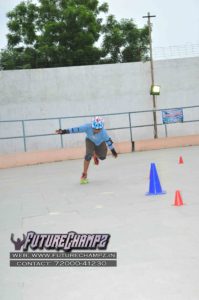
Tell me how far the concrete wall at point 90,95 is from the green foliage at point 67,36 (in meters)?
6.54

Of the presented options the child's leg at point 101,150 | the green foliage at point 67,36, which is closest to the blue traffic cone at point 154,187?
the child's leg at point 101,150

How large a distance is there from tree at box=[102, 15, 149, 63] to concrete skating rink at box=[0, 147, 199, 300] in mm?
21279

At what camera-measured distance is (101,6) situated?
34.8 m

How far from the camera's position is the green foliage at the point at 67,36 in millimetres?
31250

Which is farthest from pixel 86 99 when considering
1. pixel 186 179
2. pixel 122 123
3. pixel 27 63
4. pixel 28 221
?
pixel 28 221

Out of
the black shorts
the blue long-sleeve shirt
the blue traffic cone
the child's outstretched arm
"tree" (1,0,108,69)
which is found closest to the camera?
the blue traffic cone

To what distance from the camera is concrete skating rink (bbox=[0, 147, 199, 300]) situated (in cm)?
394

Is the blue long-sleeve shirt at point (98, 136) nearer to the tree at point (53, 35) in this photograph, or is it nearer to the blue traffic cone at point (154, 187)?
the blue traffic cone at point (154, 187)

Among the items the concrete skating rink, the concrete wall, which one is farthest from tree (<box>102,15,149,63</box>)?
the concrete skating rink

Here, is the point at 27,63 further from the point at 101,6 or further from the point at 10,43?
the point at 101,6

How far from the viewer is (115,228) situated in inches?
240

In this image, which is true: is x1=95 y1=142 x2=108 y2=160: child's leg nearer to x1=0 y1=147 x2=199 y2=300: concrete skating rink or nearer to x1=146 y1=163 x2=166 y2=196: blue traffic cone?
x1=0 y1=147 x2=199 y2=300: concrete skating rink

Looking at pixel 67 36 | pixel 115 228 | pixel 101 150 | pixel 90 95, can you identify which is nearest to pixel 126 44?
pixel 67 36

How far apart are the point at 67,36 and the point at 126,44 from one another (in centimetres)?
429
